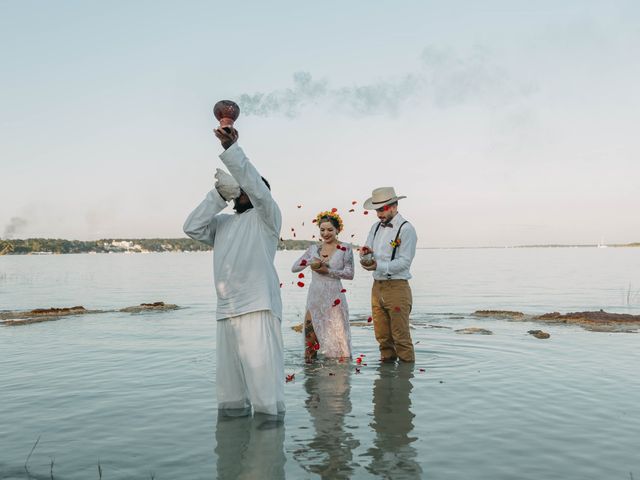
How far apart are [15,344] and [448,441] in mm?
9544

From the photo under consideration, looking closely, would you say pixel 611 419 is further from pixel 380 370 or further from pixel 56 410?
pixel 56 410

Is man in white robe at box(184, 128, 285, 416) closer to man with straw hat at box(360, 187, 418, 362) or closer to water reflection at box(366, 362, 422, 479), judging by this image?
water reflection at box(366, 362, 422, 479)

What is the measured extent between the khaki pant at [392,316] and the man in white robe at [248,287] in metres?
3.10

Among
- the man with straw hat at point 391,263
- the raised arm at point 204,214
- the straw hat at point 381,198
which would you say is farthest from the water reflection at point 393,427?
Result: the raised arm at point 204,214

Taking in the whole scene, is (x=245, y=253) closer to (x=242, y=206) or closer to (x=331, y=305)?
(x=242, y=206)

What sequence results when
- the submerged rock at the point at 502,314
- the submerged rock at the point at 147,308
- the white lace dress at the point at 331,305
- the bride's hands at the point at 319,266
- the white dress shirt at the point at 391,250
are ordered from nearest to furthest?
the white dress shirt at the point at 391,250, the bride's hands at the point at 319,266, the white lace dress at the point at 331,305, the submerged rock at the point at 502,314, the submerged rock at the point at 147,308

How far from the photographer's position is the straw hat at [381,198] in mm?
8227

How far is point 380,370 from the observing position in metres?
8.36

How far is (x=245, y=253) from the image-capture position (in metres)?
5.24

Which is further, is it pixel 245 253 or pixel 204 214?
pixel 204 214

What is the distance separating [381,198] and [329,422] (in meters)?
3.54

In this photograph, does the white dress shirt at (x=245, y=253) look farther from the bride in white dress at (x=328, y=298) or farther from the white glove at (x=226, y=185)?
the bride in white dress at (x=328, y=298)

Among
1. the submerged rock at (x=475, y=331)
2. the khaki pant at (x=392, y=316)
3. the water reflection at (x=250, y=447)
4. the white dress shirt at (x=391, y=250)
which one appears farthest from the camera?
the submerged rock at (x=475, y=331)

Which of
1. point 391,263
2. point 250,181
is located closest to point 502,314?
point 391,263
